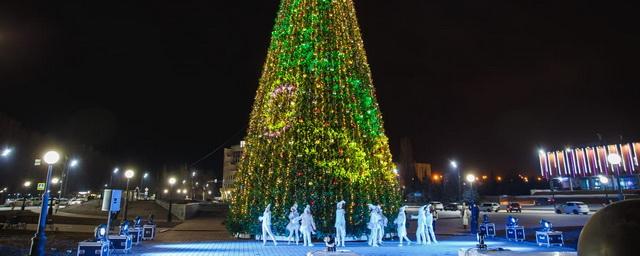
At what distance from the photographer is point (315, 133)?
56.3 ft

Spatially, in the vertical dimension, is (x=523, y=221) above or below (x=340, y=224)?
below

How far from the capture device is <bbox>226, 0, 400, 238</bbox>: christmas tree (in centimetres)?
1688

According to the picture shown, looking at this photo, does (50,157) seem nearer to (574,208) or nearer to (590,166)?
(574,208)

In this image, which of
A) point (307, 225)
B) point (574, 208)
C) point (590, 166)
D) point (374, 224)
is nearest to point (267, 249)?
point (307, 225)

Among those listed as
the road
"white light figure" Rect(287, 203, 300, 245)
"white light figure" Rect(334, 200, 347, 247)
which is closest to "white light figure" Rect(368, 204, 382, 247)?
"white light figure" Rect(334, 200, 347, 247)

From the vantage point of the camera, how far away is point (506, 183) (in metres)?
97.8

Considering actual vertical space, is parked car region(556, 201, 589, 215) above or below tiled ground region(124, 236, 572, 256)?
above

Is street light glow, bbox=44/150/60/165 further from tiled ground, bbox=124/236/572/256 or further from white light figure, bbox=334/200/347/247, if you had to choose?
white light figure, bbox=334/200/347/247

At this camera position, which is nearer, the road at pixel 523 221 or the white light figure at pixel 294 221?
the white light figure at pixel 294 221

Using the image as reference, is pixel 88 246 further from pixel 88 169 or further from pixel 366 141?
pixel 88 169

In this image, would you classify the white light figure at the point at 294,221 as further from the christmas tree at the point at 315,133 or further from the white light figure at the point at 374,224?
the white light figure at the point at 374,224

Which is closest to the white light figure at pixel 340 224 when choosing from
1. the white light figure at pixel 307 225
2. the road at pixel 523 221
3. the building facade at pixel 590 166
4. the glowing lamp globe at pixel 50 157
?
the white light figure at pixel 307 225

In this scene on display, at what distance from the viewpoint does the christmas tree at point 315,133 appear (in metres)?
16.9

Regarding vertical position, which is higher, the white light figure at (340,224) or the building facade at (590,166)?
the building facade at (590,166)
